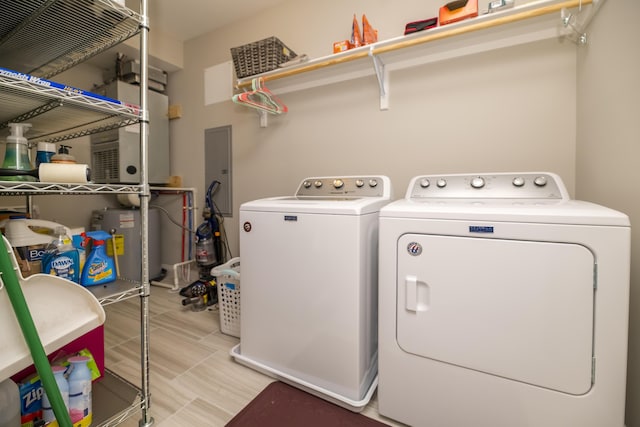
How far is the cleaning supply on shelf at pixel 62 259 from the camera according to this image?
39.4 inches

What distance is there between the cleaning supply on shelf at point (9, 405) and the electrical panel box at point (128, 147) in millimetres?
2036

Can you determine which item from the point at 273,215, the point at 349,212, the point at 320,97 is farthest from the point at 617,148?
the point at 320,97

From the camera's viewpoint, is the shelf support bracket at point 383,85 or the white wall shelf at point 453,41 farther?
the shelf support bracket at point 383,85

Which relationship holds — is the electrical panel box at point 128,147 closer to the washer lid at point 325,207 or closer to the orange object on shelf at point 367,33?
the washer lid at point 325,207

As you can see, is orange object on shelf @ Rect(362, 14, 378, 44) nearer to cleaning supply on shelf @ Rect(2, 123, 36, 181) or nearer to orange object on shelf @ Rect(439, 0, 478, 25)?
orange object on shelf @ Rect(439, 0, 478, 25)

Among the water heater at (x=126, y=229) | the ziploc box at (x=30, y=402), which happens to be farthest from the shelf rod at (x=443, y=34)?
the ziploc box at (x=30, y=402)

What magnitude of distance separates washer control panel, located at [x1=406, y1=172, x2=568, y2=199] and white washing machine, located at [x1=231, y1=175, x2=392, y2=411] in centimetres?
22

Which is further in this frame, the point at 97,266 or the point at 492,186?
the point at 492,186

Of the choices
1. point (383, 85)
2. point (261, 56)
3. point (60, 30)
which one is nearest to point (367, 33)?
Result: point (383, 85)

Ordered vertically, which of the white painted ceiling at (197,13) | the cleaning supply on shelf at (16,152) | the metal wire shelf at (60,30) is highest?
the white painted ceiling at (197,13)

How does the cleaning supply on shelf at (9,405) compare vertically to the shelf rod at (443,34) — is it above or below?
below

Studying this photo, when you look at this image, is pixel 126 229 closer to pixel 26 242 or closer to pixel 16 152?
pixel 26 242

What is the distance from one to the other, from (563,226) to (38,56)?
7.88 feet

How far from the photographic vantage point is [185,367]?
1528mm
